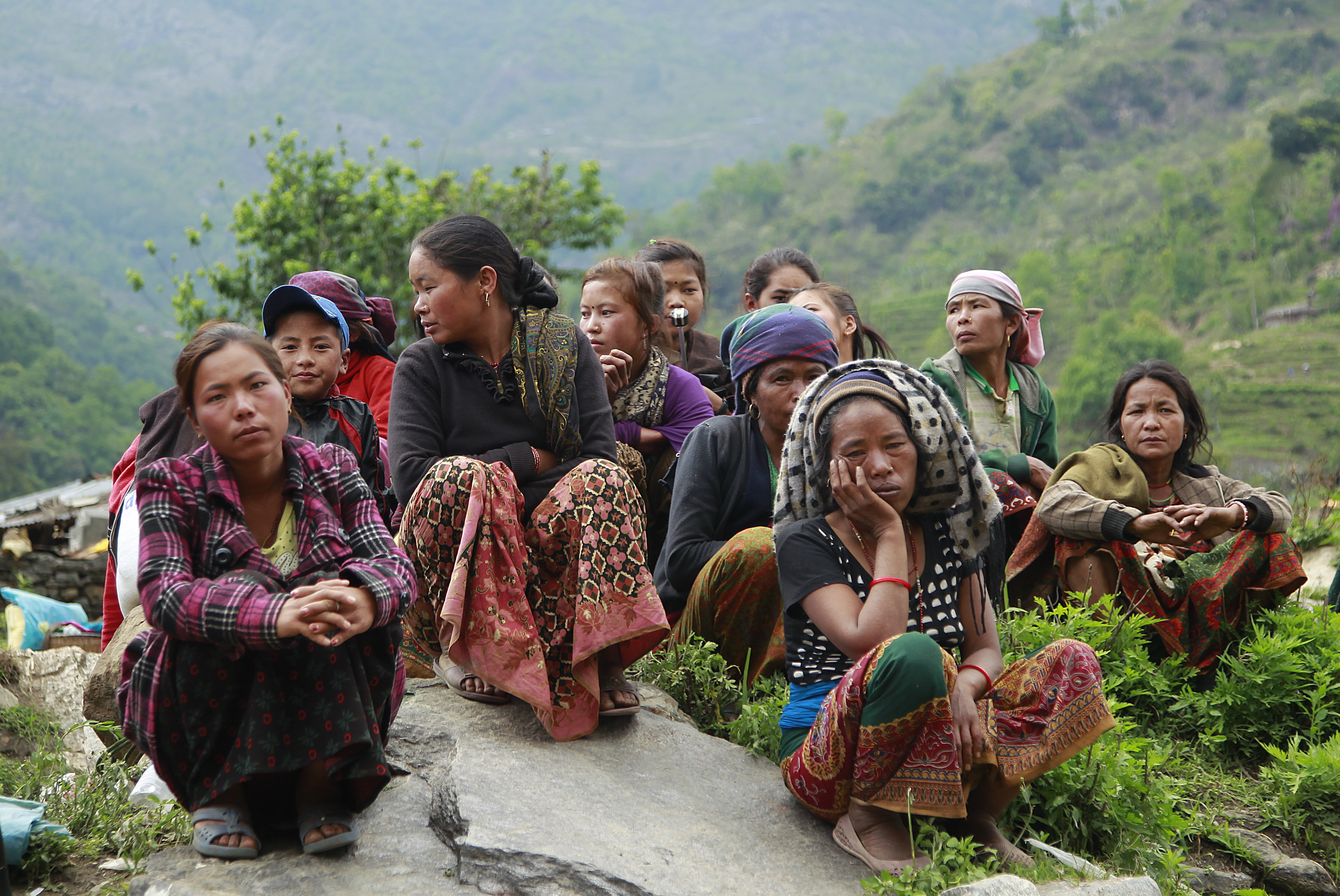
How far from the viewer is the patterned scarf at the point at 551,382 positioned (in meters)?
3.62

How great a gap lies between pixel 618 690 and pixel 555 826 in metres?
0.72

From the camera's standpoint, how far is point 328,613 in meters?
2.42

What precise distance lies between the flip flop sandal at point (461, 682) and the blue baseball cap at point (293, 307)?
4.55 ft

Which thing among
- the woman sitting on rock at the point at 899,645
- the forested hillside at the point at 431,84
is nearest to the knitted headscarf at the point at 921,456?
the woman sitting on rock at the point at 899,645

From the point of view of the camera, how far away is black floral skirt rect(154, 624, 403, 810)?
2502 millimetres

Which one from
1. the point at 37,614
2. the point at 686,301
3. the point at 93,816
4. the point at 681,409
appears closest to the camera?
the point at 93,816

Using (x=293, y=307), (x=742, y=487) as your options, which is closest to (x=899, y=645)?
(x=742, y=487)

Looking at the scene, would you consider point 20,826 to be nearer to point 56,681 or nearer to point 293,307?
point 293,307

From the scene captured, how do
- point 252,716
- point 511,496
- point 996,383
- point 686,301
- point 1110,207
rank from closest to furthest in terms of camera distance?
1. point 252,716
2. point 511,496
3. point 996,383
4. point 686,301
5. point 1110,207

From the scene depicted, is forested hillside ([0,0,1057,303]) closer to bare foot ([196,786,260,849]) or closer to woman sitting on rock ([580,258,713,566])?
woman sitting on rock ([580,258,713,566])

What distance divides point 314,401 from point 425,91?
16464 centimetres

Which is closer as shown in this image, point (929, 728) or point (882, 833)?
point (929, 728)

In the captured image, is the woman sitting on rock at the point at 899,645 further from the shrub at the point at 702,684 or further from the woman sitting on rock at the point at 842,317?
the woman sitting on rock at the point at 842,317

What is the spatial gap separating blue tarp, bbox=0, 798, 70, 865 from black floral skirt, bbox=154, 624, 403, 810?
45 cm
